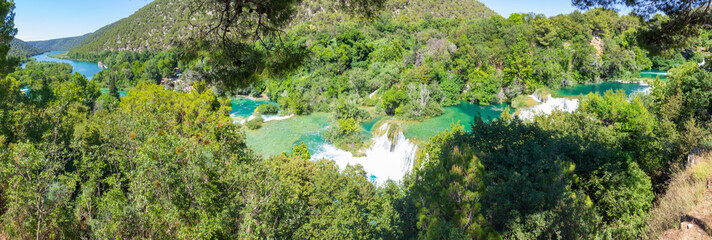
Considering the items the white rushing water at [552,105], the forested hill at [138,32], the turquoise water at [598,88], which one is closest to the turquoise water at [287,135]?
the white rushing water at [552,105]

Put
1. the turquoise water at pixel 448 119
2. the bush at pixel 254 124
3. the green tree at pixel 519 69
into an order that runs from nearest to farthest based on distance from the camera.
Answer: the turquoise water at pixel 448 119
the bush at pixel 254 124
the green tree at pixel 519 69

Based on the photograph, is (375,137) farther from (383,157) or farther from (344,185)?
(344,185)

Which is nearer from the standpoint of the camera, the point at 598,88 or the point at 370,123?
the point at 370,123

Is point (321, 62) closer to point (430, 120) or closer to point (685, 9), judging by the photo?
point (430, 120)

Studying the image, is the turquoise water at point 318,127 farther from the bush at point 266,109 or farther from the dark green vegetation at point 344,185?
the dark green vegetation at point 344,185

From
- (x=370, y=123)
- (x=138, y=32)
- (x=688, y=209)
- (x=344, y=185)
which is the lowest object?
(x=370, y=123)

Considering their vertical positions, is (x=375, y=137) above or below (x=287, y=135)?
above

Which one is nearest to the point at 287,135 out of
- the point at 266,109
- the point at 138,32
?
the point at 266,109
